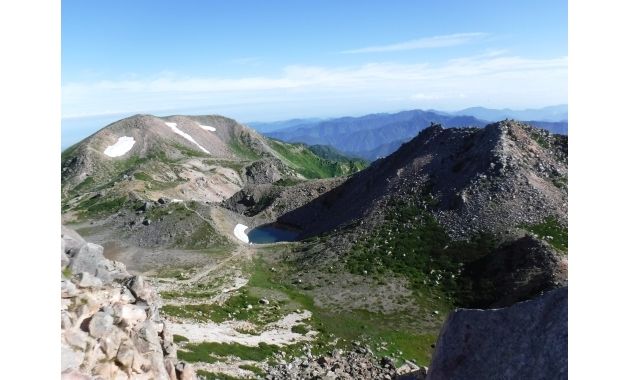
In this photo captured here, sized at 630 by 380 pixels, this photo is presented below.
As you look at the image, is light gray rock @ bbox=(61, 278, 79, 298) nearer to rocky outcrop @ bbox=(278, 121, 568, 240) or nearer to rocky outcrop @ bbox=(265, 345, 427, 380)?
rocky outcrop @ bbox=(265, 345, 427, 380)

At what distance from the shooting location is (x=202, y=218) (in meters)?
A: 91.1

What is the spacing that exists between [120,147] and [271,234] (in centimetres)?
11114

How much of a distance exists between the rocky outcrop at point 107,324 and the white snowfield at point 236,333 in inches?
570

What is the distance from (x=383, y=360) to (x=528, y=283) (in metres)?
22.5

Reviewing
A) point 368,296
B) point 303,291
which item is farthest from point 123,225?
point 368,296

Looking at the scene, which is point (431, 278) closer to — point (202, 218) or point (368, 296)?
point (368, 296)

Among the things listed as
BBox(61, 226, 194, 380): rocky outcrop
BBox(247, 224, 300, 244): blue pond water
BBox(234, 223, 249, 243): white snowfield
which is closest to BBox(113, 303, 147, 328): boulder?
BBox(61, 226, 194, 380): rocky outcrop

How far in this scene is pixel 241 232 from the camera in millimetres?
101688

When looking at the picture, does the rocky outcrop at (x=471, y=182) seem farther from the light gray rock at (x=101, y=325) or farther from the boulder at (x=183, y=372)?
the light gray rock at (x=101, y=325)

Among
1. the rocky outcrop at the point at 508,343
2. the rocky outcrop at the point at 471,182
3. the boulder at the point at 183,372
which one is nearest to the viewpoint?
the rocky outcrop at the point at 508,343

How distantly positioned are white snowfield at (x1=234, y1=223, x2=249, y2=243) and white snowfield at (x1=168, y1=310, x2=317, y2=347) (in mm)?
47352

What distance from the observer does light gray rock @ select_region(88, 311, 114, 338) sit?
63.6ft

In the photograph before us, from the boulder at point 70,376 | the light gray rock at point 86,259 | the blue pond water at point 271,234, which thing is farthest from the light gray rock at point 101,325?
the blue pond water at point 271,234

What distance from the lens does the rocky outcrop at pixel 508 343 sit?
61.5 ft
